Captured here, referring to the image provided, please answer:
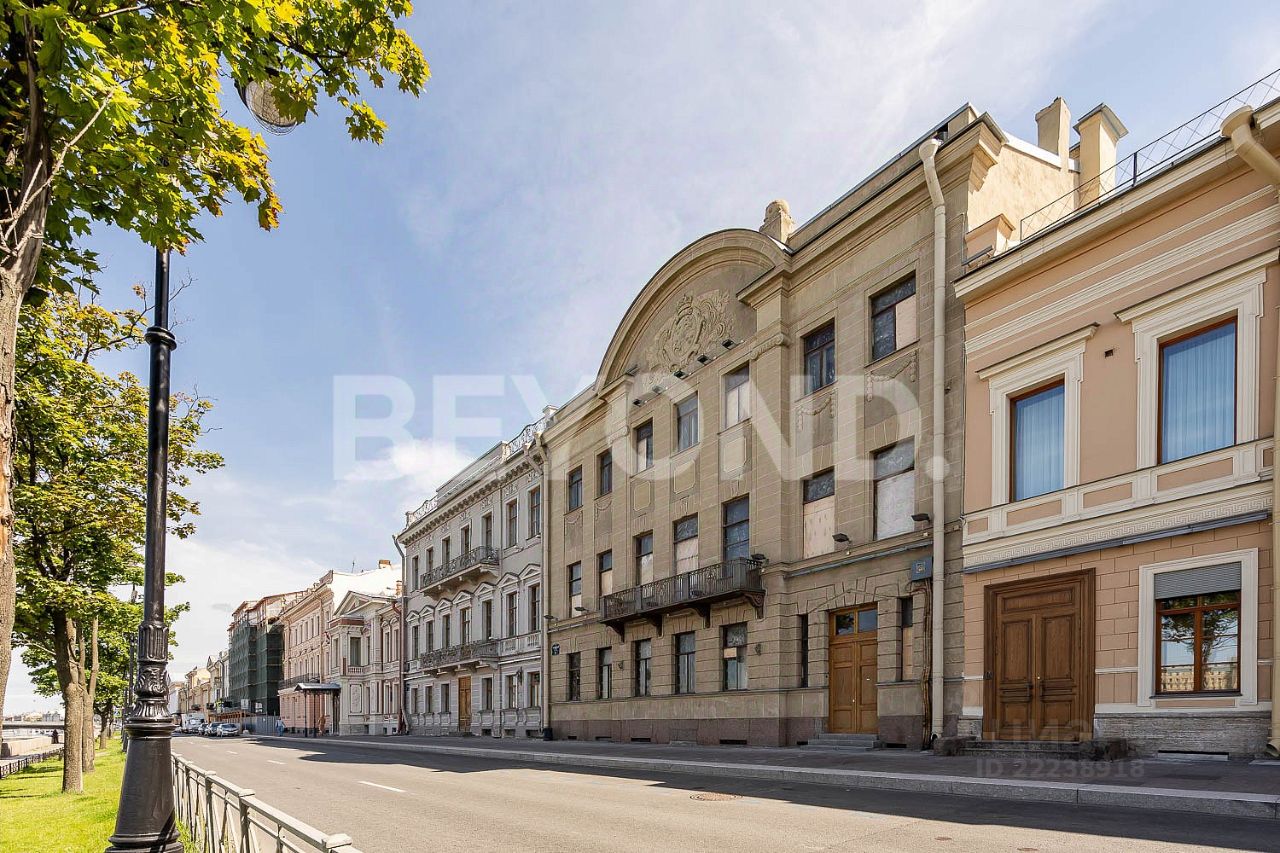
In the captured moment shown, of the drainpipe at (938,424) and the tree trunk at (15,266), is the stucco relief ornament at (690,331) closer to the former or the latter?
the drainpipe at (938,424)

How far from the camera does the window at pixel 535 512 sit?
36.2 meters

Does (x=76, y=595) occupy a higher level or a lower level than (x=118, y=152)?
lower

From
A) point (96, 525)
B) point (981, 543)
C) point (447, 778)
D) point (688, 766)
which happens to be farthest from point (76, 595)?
point (981, 543)

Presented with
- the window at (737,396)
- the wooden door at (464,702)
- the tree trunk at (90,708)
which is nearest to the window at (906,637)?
the window at (737,396)

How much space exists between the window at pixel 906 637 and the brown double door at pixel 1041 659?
2310 millimetres

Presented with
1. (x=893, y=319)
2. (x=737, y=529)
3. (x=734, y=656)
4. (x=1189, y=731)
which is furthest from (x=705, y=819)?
(x=737, y=529)

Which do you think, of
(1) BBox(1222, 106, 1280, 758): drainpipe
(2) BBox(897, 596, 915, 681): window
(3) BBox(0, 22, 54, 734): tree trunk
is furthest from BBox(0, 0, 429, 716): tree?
(2) BBox(897, 596, 915, 681): window

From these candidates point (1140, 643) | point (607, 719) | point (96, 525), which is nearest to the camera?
point (1140, 643)

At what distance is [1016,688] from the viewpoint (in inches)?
601

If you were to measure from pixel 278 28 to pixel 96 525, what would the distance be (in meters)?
14.5

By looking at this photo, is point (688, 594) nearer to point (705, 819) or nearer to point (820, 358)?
point (820, 358)

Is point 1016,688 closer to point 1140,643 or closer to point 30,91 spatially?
point 1140,643

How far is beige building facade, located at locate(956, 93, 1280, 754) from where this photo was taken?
1253 cm

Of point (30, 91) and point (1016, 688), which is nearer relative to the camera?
point (30, 91)
